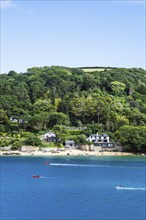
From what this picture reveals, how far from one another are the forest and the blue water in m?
15.8

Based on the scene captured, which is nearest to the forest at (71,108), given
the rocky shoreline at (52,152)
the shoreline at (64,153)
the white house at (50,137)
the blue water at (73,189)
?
the white house at (50,137)

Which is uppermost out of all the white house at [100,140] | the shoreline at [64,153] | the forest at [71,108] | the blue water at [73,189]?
the forest at [71,108]

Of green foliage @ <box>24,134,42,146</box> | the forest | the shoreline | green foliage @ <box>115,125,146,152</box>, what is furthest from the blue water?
the forest

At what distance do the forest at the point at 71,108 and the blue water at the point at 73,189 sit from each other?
1582 cm

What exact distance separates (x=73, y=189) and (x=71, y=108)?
2650 inches

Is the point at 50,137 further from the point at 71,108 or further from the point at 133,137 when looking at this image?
the point at 133,137

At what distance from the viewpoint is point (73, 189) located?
6397cm

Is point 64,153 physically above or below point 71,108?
below

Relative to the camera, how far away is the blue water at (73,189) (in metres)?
50.5

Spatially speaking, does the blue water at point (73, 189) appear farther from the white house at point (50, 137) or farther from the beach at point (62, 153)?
the white house at point (50, 137)

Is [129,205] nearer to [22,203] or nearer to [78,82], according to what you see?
[22,203]

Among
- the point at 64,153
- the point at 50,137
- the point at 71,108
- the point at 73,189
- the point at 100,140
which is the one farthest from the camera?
the point at 71,108

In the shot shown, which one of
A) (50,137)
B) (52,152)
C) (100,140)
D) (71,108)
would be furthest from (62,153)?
(71,108)

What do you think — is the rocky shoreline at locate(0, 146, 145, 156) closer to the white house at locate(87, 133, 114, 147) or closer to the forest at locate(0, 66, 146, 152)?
the forest at locate(0, 66, 146, 152)
